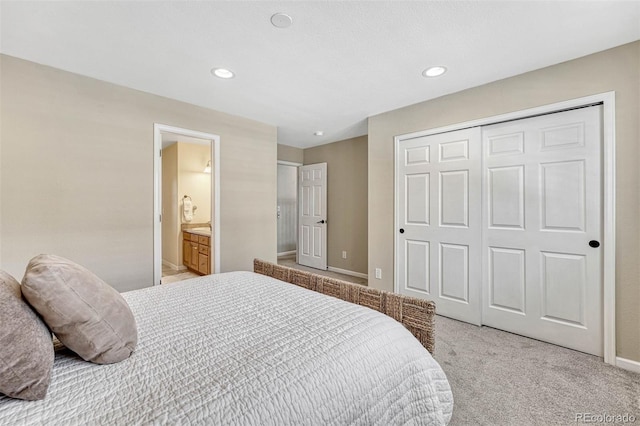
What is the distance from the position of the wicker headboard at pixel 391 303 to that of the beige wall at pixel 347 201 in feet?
9.22

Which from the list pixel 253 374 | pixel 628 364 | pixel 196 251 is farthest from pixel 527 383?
pixel 196 251

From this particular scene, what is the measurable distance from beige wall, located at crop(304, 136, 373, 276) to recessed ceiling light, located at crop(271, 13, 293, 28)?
293 centimetres

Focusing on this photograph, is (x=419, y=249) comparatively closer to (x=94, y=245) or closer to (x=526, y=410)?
(x=526, y=410)

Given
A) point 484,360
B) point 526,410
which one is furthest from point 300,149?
point 526,410

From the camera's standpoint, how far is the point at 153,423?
2.25 feet

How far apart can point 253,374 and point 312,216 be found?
4622 millimetres

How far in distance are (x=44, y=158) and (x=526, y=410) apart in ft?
13.1

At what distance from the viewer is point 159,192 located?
9.70 ft

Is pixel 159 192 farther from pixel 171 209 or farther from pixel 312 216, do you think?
pixel 312 216

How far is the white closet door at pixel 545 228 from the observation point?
2234 mm

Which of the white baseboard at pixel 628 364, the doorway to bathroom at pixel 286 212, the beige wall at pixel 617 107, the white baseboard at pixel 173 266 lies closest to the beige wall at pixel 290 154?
the doorway to bathroom at pixel 286 212

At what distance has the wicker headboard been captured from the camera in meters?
1.44

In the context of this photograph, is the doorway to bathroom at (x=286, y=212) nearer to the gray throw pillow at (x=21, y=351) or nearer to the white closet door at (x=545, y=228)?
the white closet door at (x=545, y=228)

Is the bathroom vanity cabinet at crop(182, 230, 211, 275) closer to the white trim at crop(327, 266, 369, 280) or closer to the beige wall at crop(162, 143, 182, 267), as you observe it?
the beige wall at crop(162, 143, 182, 267)
